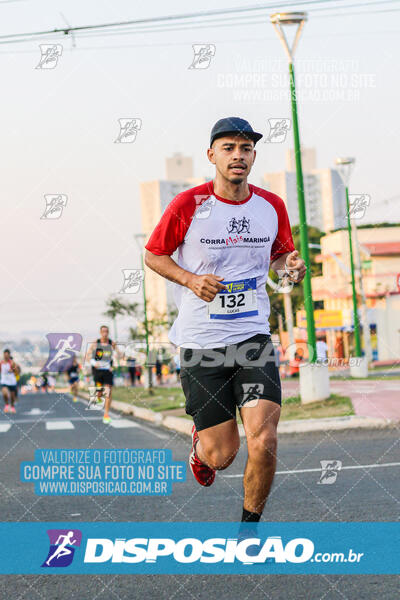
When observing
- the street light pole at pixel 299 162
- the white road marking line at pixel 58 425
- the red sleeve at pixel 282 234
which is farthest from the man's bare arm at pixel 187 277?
the white road marking line at pixel 58 425

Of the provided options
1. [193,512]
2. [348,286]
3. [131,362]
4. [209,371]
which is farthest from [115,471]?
[348,286]

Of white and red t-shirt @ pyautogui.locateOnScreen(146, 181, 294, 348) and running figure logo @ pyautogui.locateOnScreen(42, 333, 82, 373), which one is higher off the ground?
white and red t-shirt @ pyautogui.locateOnScreen(146, 181, 294, 348)

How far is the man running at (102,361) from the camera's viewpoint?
15.2 metres

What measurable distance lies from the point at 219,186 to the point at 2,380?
20185 mm

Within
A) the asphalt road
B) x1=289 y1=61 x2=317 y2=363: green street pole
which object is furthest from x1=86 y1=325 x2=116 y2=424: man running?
x1=289 y1=61 x2=317 y2=363: green street pole

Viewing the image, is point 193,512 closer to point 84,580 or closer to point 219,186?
point 84,580

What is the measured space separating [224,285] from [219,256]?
21 cm

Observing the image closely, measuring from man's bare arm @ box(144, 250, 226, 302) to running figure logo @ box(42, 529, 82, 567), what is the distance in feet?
5.52

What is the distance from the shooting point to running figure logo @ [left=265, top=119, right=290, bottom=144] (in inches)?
409

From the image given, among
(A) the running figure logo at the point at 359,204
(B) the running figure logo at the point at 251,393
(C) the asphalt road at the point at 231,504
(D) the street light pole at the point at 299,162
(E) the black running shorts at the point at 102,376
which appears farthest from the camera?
(E) the black running shorts at the point at 102,376

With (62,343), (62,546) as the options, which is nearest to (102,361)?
(62,343)

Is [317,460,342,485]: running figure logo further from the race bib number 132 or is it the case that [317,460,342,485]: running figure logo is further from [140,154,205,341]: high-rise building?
[140,154,205,341]: high-rise building

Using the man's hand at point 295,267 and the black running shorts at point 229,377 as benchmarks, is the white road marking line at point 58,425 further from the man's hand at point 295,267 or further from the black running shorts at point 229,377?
the man's hand at point 295,267

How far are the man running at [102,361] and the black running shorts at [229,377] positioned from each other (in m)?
9.96
